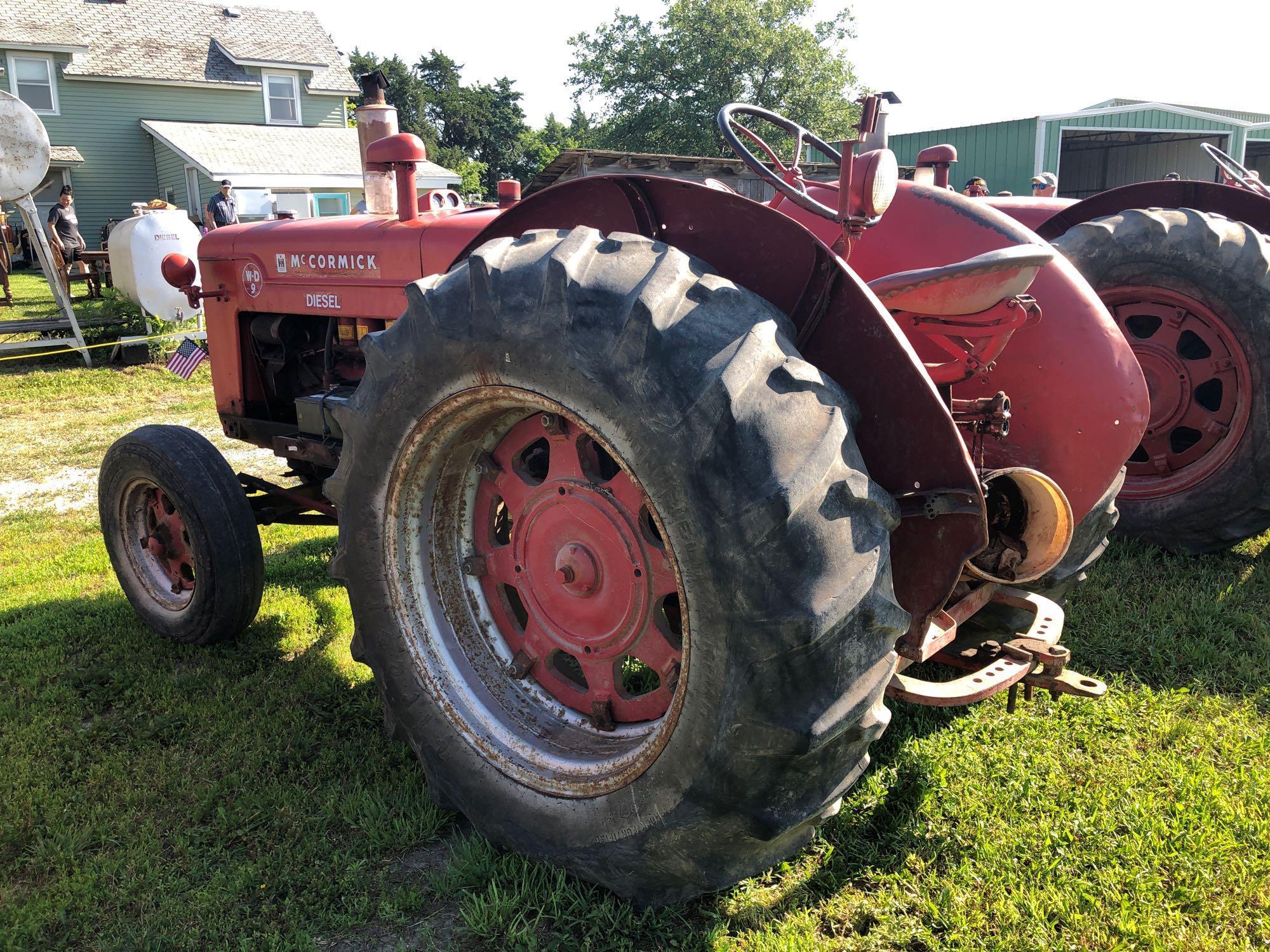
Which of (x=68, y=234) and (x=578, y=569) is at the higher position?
(x=68, y=234)

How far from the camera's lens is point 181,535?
3.68 meters

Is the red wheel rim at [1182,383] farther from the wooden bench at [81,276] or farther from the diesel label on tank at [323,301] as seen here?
the wooden bench at [81,276]

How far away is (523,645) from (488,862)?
551mm

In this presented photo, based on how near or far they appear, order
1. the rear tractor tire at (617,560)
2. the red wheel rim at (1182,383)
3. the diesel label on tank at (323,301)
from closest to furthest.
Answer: the rear tractor tire at (617,560) < the diesel label on tank at (323,301) < the red wheel rim at (1182,383)

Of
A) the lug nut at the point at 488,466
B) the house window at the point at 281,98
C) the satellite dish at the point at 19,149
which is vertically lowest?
the lug nut at the point at 488,466

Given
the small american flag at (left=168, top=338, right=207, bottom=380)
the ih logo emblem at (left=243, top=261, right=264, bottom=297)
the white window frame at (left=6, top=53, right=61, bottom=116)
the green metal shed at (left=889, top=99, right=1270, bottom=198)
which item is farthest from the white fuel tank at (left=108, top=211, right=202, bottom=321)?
the green metal shed at (left=889, top=99, right=1270, bottom=198)

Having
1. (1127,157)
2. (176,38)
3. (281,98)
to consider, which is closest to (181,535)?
(281,98)

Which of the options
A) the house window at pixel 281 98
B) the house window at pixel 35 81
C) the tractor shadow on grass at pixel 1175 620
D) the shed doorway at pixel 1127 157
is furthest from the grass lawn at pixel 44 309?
the shed doorway at pixel 1127 157

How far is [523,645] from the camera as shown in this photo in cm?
247

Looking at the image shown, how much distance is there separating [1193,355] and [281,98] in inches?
1169

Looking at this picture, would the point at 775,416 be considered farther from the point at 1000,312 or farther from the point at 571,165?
the point at 571,165

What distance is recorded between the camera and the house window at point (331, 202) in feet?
83.5

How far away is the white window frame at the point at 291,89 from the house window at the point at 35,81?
550 cm

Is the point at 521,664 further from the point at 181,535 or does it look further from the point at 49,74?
the point at 49,74
